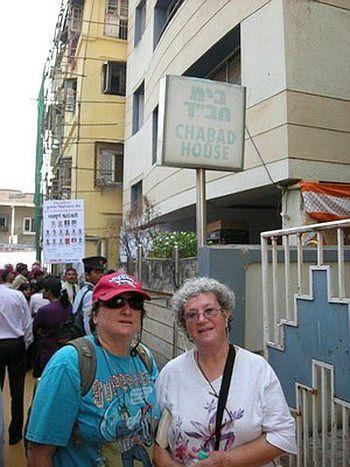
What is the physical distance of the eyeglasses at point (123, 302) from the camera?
83.7 inches

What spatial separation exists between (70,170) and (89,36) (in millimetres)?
5808

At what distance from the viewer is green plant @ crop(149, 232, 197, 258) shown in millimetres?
5934

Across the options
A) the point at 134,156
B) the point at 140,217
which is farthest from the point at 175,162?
the point at 134,156

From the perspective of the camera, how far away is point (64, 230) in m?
8.48

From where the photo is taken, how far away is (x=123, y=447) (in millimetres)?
1965

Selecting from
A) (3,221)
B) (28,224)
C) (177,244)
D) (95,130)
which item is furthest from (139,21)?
(3,221)

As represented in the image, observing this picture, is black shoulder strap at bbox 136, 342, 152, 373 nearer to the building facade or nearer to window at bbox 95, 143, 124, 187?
the building facade

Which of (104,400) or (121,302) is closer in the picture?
(104,400)

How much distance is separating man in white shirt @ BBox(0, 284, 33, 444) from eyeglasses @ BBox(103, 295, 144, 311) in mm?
3022

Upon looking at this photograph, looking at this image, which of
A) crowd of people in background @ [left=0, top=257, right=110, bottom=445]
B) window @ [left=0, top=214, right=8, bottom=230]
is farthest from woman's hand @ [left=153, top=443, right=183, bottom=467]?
window @ [left=0, top=214, right=8, bottom=230]

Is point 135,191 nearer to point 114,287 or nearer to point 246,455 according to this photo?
point 114,287

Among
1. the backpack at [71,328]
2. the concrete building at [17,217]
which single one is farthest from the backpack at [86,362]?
the concrete building at [17,217]

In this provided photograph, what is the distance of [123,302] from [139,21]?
16479 mm

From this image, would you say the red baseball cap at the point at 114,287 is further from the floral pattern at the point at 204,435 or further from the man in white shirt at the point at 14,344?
the man in white shirt at the point at 14,344
